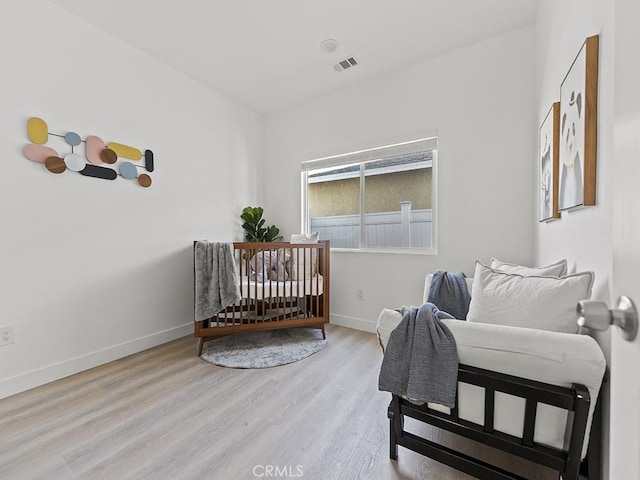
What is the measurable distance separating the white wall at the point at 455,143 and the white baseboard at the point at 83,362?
1.67 m

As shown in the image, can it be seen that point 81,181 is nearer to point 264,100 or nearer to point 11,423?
point 11,423

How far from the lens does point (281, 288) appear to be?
2.62 metres

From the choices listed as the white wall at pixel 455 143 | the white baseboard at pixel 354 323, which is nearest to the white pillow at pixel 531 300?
the white wall at pixel 455 143

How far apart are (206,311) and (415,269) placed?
73.1 inches

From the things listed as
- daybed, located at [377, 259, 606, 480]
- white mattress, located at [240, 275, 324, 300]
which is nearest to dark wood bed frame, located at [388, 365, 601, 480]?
daybed, located at [377, 259, 606, 480]

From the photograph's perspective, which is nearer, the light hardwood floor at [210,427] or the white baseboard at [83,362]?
the light hardwood floor at [210,427]

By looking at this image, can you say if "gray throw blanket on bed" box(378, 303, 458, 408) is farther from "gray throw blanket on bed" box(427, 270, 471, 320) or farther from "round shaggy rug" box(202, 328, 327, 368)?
"round shaggy rug" box(202, 328, 327, 368)

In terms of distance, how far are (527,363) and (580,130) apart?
89cm

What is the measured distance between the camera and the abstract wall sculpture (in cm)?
194

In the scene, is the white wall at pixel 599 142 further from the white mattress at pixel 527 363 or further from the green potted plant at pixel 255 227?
the green potted plant at pixel 255 227

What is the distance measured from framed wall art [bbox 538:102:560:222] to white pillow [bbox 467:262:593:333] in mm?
532

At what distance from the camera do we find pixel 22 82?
6.20ft

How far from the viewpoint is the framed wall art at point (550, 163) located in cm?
146

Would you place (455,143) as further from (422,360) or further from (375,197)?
(422,360)
